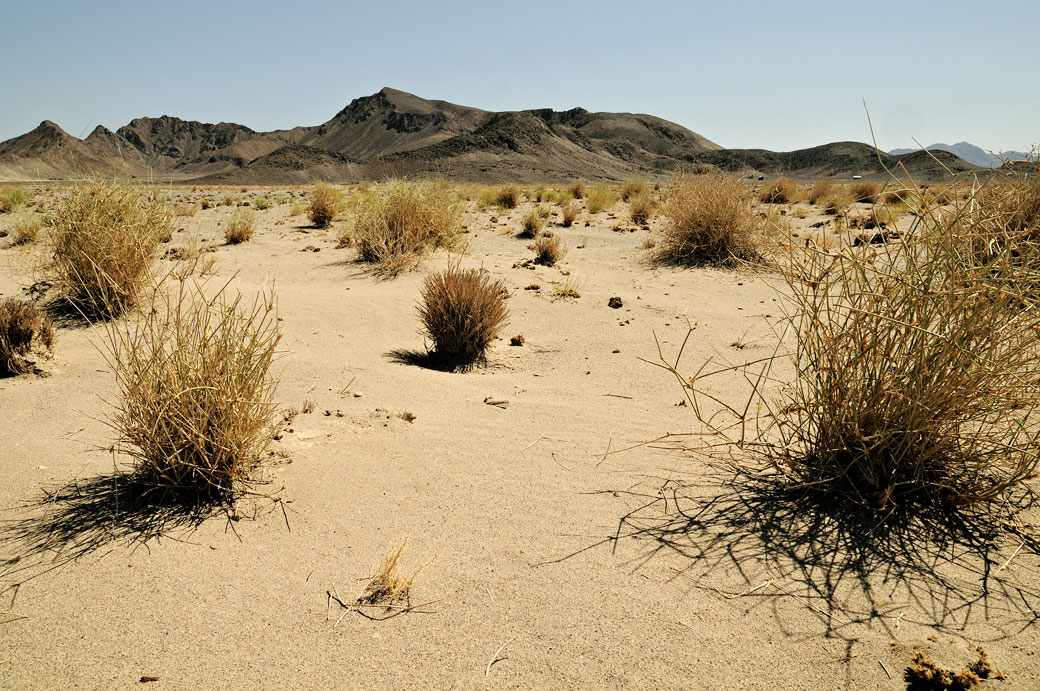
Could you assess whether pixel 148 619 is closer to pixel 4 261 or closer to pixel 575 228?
pixel 4 261

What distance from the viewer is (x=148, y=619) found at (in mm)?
2152

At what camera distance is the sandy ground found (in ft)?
6.54

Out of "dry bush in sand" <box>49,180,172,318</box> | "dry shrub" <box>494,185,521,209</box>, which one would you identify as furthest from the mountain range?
"dry bush in sand" <box>49,180,172,318</box>

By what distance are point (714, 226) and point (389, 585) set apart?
823 cm

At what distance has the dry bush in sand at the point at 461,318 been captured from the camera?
5.20 meters

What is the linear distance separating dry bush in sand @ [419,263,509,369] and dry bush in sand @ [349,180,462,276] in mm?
3021

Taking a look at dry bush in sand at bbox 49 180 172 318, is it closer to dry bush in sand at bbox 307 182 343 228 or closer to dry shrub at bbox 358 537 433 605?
dry shrub at bbox 358 537 433 605

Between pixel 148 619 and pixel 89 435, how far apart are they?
1775mm

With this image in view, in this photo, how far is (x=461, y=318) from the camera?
521 cm

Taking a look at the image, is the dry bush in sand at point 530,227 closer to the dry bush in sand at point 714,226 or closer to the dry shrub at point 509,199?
the dry bush in sand at point 714,226

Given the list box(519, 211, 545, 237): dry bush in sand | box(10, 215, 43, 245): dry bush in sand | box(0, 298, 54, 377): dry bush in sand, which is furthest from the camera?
box(519, 211, 545, 237): dry bush in sand

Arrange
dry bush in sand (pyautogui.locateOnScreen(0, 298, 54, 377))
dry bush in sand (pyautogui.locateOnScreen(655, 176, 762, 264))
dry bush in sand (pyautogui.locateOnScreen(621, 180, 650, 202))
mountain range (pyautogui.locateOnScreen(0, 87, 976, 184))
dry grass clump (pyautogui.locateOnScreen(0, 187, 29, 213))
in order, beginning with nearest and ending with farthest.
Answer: dry bush in sand (pyautogui.locateOnScreen(0, 298, 54, 377)), dry bush in sand (pyautogui.locateOnScreen(655, 176, 762, 264)), dry grass clump (pyautogui.locateOnScreen(0, 187, 29, 213)), dry bush in sand (pyautogui.locateOnScreen(621, 180, 650, 202)), mountain range (pyautogui.locateOnScreen(0, 87, 976, 184))

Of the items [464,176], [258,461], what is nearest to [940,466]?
[258,461]

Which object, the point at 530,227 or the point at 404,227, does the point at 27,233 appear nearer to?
the point at 404,227
